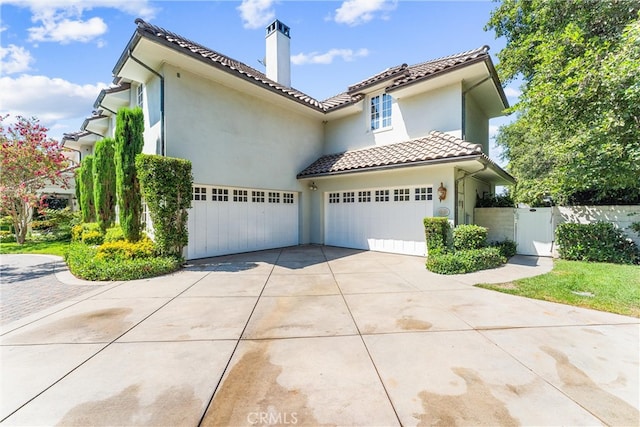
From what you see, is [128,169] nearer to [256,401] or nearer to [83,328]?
[83,328]

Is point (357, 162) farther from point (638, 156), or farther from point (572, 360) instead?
point (572, 360)

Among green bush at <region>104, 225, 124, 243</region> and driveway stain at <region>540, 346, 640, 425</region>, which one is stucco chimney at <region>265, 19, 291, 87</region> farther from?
driveway stain at <region>540, 346, 640, 425</region>

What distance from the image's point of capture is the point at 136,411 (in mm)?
2494

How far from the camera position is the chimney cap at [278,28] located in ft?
48.5

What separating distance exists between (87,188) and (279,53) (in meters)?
13.0

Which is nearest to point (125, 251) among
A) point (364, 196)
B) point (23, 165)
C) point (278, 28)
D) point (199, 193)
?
point (199, 193)

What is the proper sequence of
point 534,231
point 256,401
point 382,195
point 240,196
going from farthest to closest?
point 382,195, point 240,196, point 534,231, point 256,401

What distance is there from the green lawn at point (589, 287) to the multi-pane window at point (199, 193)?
365 inches

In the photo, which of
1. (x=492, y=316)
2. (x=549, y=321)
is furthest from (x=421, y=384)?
(x=549, y=321)

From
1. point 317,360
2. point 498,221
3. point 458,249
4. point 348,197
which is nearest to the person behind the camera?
→ point 317,360

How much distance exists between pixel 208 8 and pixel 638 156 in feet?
44.3

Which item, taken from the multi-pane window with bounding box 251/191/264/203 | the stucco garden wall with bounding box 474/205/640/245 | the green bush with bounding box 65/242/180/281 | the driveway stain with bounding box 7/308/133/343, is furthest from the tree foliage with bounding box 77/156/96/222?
the stucco garden wall with bounding box 474/205/640/245

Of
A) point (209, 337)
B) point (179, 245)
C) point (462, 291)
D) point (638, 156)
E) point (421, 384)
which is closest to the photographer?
point (421, 384)

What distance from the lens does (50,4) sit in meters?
7.47
